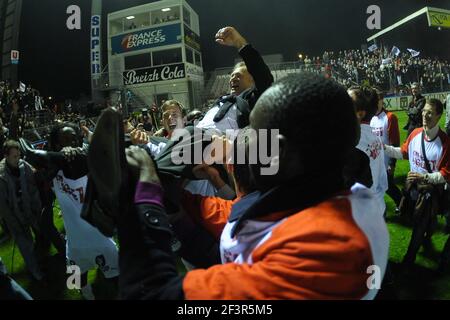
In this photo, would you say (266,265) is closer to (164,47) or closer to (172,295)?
(172,295)

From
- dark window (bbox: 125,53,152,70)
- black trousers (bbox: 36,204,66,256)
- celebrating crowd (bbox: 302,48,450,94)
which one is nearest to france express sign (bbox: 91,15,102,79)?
dark window (bbox: 125,53,152,70)

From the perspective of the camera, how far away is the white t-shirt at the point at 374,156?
3203mm

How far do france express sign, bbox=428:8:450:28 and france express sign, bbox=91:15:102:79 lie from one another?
22.9 meters

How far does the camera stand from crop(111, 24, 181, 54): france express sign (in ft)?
107

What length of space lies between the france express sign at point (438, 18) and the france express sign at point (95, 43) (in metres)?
22.9

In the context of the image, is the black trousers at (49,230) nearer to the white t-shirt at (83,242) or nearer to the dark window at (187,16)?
the white t-shirt at (83,242)

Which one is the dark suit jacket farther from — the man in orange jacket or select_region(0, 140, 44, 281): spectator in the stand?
select_region(0, 140, 44, 281): spectator in the stand

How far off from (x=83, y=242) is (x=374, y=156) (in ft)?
9.44

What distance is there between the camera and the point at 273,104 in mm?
937

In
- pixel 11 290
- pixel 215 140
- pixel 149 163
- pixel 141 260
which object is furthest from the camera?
pixel 11 290

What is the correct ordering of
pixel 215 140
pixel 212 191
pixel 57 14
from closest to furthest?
pixel 215 140 < pixel 212 191 < pixel 57 14

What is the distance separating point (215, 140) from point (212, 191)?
6.28 feet

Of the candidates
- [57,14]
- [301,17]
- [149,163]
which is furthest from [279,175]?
[301,17]

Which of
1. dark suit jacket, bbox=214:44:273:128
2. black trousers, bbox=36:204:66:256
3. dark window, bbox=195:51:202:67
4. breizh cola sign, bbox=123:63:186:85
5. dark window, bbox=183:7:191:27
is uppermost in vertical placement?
dark window, bbox=183:7:191:27
